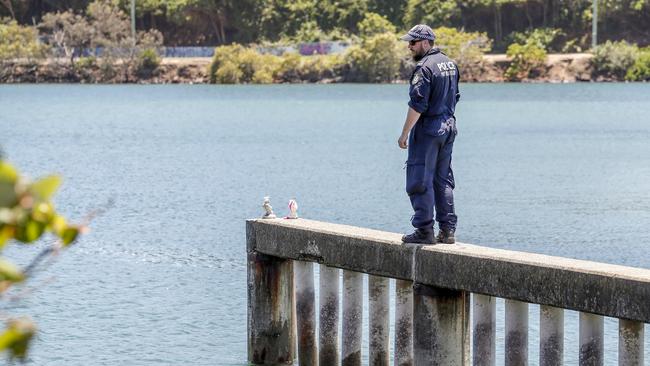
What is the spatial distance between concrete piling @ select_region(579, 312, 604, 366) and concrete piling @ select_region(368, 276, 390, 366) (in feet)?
7.42

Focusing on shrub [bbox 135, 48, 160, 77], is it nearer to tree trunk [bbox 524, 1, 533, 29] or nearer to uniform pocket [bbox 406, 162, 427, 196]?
tree trunk [bbox 524, 1, 533, 29]

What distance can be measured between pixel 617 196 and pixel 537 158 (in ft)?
47.4

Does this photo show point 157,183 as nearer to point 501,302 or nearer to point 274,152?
point 274,152

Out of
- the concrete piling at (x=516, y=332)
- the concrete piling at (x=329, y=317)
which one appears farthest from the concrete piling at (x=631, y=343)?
the concrete piling at (x=329, y=317)

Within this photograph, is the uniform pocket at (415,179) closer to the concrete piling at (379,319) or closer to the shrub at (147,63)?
the concrete piling at (379,319)

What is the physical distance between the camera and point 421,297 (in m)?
12.1

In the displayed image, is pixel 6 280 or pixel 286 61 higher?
pixel 6 280

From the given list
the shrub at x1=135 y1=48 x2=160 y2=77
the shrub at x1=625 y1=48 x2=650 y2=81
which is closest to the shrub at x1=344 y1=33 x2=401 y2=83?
the shrub at x1=135 y1=48 x2=160 y2=77

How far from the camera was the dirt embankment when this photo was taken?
432ft

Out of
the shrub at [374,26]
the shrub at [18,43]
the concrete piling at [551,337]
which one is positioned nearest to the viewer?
the concrete piling at [551,337]

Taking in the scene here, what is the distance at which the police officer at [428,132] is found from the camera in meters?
12.3

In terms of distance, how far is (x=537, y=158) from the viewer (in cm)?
5338

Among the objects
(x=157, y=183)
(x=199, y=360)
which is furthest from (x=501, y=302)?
(x=157, y=183)

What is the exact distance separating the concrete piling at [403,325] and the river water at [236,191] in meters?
3.96
